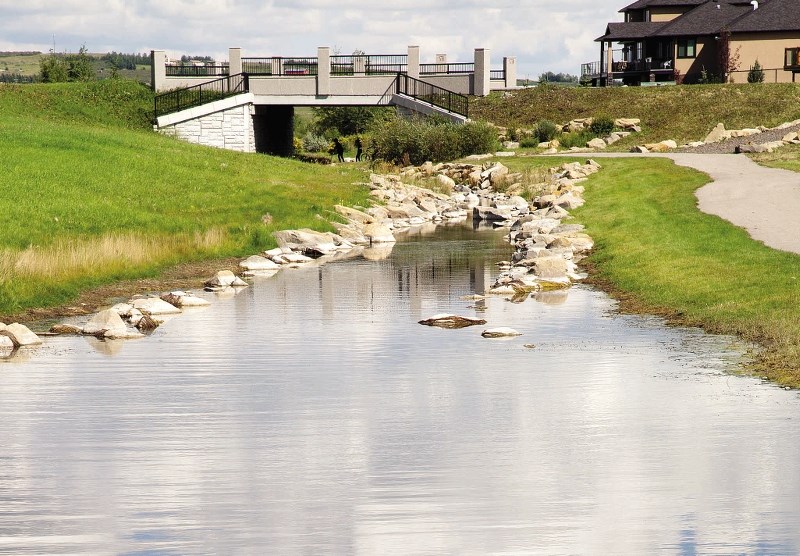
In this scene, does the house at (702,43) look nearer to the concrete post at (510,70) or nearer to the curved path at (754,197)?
the concrete post at (510,70)

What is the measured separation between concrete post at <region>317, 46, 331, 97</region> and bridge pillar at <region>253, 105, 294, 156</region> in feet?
12.0

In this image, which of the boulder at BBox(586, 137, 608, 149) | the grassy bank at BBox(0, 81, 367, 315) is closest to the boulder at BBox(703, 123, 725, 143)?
the boulder at BBox(586, 137, 608, 149)

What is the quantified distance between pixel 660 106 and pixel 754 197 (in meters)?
35.8

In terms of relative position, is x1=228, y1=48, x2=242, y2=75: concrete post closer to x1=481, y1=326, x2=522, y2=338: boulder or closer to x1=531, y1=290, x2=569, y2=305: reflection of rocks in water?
x1=531, y1=290, x2=569, y2=305: reflection of rocks in water

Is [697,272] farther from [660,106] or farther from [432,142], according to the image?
[660,106]

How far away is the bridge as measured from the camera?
66500 mm

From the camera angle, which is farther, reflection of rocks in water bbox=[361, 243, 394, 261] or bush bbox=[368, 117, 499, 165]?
bush bbox=[368, 117, 499, 165]

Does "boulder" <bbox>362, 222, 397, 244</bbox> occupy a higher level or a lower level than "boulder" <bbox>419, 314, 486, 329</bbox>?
higher

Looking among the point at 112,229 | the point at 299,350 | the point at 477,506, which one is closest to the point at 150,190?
the point at 112,229

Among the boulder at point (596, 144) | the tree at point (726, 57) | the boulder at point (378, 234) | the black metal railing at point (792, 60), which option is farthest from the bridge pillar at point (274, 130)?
the boulder at point (378, 234)

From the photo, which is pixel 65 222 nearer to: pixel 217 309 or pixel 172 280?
pixel 172 280

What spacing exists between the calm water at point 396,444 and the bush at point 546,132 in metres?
45.8

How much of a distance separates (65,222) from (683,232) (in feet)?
48.1

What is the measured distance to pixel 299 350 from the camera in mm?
17297
